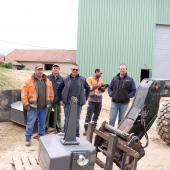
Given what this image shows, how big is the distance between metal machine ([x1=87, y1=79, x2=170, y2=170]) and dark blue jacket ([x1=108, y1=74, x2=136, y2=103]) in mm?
3055

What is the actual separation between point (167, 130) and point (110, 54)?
54.6 ft

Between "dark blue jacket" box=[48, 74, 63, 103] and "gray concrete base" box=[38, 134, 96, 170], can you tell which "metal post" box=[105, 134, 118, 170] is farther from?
"dark blue jacket" box=[48, 74, 63, 103]

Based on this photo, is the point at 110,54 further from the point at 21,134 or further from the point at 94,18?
the point at 21,134

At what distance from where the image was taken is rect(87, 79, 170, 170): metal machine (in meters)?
3.99

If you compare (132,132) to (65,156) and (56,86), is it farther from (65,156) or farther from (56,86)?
(56,86)

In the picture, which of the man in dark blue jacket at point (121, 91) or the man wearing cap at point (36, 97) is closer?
the man wearing cap at point (36, 97)

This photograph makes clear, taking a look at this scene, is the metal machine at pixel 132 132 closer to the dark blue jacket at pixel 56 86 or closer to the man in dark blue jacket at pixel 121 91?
the man in dark blue jacket at pixel 121 91

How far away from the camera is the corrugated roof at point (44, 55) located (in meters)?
37.7

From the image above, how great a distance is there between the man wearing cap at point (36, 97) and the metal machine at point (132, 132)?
2.96 meters

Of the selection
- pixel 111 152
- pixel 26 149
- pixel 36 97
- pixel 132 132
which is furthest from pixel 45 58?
pixel 111 152

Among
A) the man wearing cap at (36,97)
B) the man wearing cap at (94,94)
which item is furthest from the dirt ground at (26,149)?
the man wearing cap at (94,94)

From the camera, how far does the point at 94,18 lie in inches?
918

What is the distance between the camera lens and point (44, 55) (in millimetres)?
40719

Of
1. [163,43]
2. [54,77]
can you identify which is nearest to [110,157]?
[54,77]
